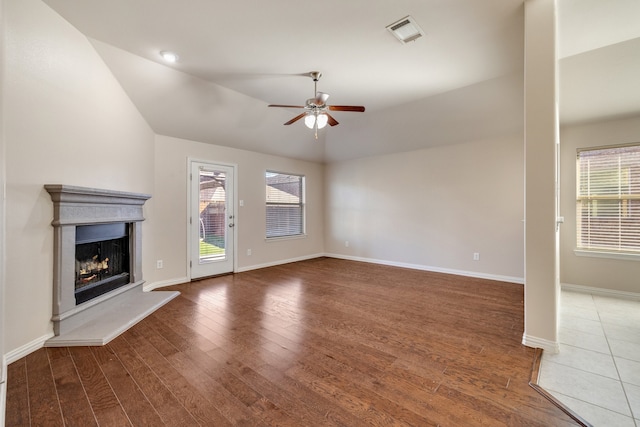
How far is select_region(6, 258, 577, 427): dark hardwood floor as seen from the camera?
1545 mm

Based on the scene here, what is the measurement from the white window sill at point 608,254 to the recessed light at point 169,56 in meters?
5.99

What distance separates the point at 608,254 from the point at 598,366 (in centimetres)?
258

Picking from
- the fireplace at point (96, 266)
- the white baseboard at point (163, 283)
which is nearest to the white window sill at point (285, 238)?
the white baseboard at point (163, 283)

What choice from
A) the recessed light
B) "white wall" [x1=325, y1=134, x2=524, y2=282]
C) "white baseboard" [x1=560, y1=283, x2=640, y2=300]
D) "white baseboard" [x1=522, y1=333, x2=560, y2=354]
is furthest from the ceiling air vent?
"white baseboard" [x1=560, y1=283, x2=640, y2=300]

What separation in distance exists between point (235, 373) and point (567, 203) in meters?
4.96

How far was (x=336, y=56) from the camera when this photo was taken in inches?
118

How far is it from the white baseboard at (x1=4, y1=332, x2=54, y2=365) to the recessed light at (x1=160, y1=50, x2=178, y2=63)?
119 inches

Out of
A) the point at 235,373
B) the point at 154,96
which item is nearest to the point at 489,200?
the point at 235,373

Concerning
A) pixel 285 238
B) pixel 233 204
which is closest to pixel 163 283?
pixel 233 204

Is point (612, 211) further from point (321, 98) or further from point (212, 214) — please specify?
point (212, 214)

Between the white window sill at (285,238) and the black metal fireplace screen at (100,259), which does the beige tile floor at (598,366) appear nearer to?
the black metal fireplace screen at (100,259)

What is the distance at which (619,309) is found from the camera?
10.3 ft

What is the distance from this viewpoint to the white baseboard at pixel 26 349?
6.77 ft

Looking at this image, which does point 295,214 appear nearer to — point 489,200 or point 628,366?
point 489,200
